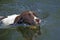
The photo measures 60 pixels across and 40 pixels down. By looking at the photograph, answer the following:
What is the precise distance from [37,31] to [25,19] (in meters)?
0.44

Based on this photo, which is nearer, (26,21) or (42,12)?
(26,21)

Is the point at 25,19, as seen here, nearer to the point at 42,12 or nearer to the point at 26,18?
the point at 26,18

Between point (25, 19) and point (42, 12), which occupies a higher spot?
point (25, 19)

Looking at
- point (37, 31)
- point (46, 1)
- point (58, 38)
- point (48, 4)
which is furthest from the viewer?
point (46, 1)

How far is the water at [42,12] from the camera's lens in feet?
21.3

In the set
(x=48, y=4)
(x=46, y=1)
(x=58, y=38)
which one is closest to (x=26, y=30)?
(x=58, y=38)

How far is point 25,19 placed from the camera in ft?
23.0

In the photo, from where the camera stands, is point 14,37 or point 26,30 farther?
point 26,30

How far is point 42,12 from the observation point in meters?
9.45

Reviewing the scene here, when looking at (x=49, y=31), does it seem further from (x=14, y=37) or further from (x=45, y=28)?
(x=14, y=37)

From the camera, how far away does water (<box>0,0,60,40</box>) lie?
6.50 m

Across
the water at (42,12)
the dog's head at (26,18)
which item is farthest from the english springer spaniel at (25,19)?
the water at (42,12)

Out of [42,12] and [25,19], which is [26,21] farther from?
[42,12]

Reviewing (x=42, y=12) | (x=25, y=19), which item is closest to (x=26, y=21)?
(x=25, y=19)
